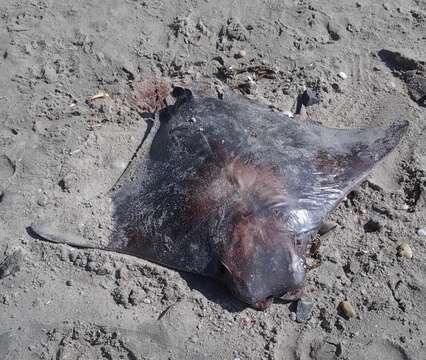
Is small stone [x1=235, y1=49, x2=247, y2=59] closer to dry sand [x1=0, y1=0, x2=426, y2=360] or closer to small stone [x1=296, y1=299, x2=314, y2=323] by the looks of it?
dry sand [x1=0, y1=0, x2=426, y2=360]

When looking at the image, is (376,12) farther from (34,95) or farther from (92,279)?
(92,279)

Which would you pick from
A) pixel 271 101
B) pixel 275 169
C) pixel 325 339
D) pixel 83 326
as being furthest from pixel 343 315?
pixel 271 101

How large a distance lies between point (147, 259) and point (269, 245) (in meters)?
0.94

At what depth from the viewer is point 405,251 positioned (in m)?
3.86

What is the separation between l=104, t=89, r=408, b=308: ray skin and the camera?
Answer: 327cm

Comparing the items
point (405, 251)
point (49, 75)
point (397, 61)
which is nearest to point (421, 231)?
point (405, 251)

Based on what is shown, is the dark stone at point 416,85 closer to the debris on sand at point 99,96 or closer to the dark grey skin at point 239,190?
the dark grey skin at point 239,190

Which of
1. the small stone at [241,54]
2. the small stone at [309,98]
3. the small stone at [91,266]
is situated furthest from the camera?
the small stone at [241,54]

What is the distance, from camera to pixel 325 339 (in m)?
3.52

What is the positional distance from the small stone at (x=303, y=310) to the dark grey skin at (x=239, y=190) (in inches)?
7.5

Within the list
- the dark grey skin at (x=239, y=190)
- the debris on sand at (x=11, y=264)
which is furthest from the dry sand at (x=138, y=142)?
the dark grey skin at (x=239, y=190)

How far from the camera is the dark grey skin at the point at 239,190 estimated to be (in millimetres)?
3268

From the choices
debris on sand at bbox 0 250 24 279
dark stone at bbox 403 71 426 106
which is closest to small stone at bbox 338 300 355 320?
dark stone at bbox 403 71 426 106

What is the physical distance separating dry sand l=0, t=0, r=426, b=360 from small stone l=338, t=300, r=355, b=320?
0.06 m
